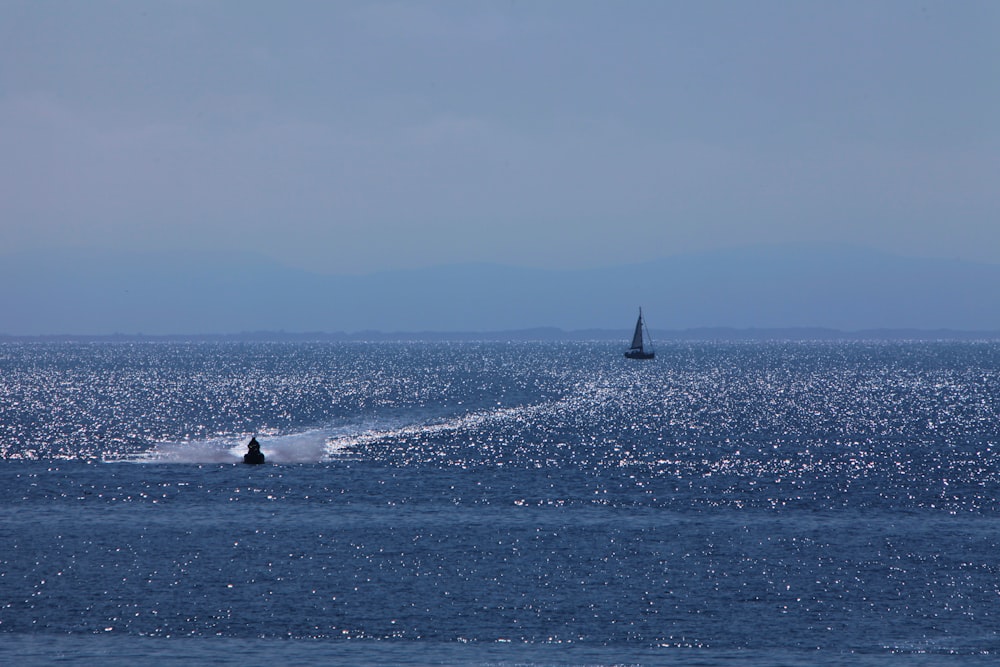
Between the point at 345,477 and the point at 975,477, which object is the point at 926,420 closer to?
the point at 975,477

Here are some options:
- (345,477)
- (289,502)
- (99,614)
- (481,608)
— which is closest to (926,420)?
(345,477)

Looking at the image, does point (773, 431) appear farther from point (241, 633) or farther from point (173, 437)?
point (241, 633)

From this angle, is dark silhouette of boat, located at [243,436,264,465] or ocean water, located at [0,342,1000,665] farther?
dark silhouette of boat, located at [243,436,264,465]

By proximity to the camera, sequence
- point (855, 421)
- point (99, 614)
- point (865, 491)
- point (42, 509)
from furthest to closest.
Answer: point (855, 421) → point (865, 491) → point (42, 509) → point (99, 614)

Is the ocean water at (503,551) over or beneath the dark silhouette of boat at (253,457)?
beneath

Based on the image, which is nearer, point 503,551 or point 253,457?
point 503,551

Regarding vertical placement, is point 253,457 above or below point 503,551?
above

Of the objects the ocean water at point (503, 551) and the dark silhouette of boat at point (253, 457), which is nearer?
the ocean water at point (503, 551)

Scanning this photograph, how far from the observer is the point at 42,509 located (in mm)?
74312

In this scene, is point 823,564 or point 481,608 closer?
point 481,608

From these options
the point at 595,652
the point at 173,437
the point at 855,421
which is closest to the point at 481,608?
the point at 595,652

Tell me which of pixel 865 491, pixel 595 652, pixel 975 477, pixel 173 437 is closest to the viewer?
pixel 595 652

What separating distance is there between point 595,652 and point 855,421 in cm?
11003

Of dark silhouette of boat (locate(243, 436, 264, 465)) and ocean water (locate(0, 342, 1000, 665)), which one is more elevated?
dark silhouette of boat (locate(243, 436, 264, 465))
